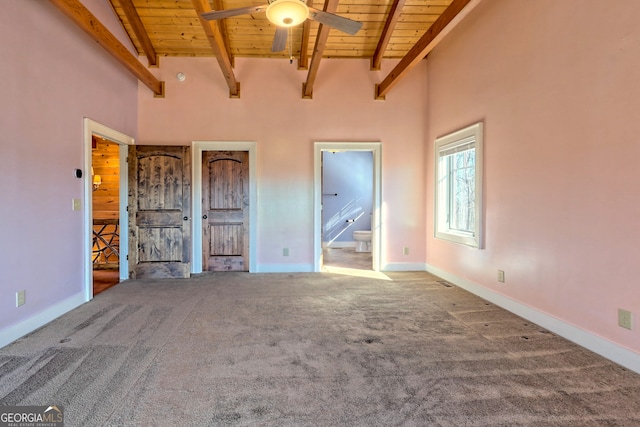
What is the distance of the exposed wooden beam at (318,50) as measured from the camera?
305 cm

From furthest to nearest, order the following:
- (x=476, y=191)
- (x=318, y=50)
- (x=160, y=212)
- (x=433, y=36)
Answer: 1. (x=160, y=212)
2. (x=318, y=50)
3. (x=476, y=191)
4. (x=433, y=36)

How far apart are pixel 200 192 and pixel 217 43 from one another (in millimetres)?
2216

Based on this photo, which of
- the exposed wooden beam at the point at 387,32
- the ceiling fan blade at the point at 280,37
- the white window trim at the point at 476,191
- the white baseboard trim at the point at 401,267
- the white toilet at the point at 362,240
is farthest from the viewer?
the white toilet at the point at 362,240

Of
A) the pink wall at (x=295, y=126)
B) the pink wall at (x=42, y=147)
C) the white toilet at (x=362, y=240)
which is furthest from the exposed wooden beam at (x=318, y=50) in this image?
the white toilet at (x=362, y=240)

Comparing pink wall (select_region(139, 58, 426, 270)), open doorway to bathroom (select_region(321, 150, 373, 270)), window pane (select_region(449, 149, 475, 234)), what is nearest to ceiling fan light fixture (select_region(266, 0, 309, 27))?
pink wall (select_region(139, 58, 426, 270))

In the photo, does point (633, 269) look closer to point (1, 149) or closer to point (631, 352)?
point (631, 352)

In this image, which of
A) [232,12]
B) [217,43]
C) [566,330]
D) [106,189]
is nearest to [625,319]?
[566,330]

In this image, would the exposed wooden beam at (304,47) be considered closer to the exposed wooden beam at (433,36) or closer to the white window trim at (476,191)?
Answer: the exposed wooden beam at (433,36)

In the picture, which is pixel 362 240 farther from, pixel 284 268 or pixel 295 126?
pixel 295 126

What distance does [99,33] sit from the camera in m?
3.27

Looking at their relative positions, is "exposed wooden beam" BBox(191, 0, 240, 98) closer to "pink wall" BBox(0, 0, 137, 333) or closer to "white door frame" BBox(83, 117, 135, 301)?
"pink wall" BBox(0, 0, 137, 333)

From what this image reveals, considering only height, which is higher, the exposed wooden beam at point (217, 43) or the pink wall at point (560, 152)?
the exposed wooden beam at point (217, 43)

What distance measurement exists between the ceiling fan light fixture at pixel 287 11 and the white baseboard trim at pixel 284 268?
351cm

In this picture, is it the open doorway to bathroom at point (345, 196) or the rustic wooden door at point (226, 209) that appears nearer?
the rustic wooden door at point (226, 209)
